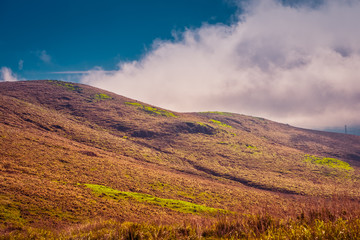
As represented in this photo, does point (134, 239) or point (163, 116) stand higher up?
point (163, 116)

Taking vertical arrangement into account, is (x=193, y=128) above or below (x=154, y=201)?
above

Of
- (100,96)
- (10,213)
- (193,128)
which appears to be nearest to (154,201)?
(10,213)

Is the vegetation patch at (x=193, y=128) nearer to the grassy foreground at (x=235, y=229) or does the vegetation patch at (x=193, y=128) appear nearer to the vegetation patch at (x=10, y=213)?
the vegetation patch at (x=10, y=213)

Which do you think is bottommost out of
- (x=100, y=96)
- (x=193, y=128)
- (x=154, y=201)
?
(x=154, y=201)

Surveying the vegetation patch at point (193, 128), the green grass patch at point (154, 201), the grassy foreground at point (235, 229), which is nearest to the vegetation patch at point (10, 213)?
the green grass patch at point (154, 201)

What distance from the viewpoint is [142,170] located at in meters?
35.1

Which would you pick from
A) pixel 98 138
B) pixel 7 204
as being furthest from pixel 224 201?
pixel 98 138

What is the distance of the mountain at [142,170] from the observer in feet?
33.0

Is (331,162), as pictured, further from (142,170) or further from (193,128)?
(142,170)

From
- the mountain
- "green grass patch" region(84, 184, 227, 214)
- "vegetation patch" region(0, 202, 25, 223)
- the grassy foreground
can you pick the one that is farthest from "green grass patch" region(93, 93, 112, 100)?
the grassy foreground

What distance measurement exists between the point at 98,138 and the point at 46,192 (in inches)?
1415

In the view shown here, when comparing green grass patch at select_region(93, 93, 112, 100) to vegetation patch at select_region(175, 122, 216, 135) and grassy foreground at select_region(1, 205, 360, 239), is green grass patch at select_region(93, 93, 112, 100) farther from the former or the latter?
grassy foreground at select_region(1, 205, 360, 239)

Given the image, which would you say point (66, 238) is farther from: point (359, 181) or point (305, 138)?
point (305, 138)

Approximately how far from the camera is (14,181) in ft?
56.8
